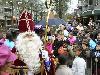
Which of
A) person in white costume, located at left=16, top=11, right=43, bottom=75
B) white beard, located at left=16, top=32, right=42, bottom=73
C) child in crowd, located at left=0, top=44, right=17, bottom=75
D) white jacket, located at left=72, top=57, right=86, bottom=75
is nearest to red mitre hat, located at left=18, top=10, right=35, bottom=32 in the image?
person in white costume, located at left=16, top=11, right=43, bottom=75

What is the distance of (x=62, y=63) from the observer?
6.64 metres

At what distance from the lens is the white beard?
785 cm

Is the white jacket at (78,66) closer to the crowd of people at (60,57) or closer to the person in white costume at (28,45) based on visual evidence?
the crowd of people at (60,57)

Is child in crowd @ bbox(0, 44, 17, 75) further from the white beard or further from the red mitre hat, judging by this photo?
the red mitre hat

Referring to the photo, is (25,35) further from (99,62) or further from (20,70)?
(99,62)

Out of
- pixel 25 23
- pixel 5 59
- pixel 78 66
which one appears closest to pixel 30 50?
pixel 25 23

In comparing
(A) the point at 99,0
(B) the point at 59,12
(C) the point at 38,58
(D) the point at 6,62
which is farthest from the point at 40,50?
(A) the point at 99,0

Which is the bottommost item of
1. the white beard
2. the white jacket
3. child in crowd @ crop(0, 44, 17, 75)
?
the white jacket

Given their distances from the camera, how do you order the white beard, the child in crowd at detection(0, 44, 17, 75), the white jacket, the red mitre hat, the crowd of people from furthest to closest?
the white jacket → the red mitre hat → the white beard → the crowd of people → the child in crowd at detection(0, 44, 17, 75)

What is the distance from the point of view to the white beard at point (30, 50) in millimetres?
7848

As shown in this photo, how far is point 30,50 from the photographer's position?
8094 millimetres

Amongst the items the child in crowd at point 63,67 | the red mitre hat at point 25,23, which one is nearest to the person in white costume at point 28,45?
the red mitre hat at point 25,23

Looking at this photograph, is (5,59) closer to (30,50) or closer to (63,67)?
(63,67)

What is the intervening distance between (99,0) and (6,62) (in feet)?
223
